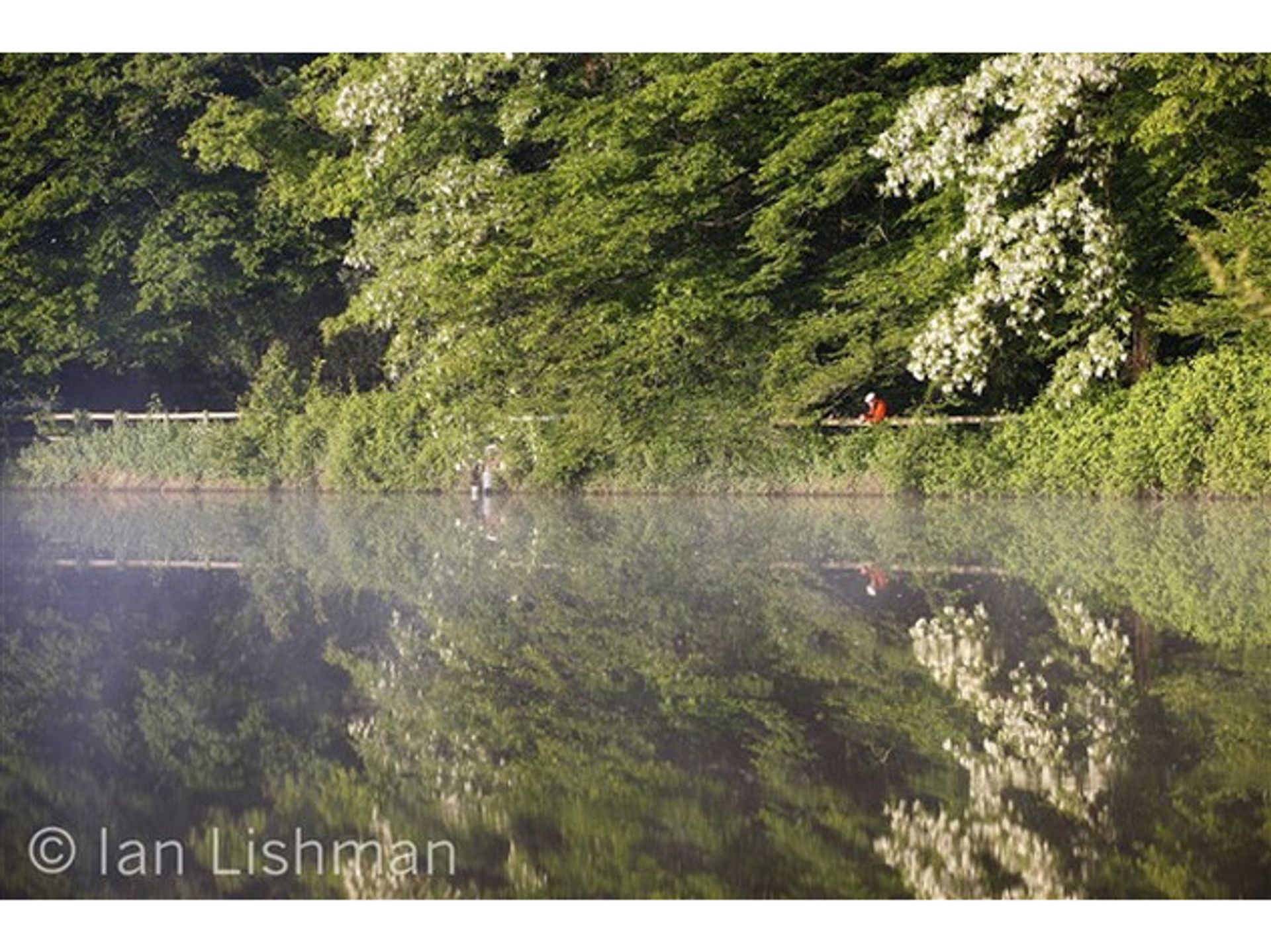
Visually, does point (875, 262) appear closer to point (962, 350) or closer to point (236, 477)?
point (962, 350)

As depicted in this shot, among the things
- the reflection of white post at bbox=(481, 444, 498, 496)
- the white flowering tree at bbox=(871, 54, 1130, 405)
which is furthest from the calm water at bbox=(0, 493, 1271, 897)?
the reflection of white post at bbox=(481, 444, 498, 496)

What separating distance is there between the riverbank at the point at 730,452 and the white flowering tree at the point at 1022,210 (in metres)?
0.97

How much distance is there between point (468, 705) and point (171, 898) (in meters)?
3.82

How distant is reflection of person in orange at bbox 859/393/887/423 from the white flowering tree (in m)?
1.48

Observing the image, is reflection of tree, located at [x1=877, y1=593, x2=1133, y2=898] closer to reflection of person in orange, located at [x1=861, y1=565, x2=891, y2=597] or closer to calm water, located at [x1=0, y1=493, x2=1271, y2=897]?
calm water, located at [x1=0, y1=493, x2=1271, y2=897]

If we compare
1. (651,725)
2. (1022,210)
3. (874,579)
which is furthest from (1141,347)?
(651,725)

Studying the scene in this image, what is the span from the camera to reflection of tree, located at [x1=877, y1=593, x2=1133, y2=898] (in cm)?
Answer: 641

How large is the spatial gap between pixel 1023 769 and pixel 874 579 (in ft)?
25.9

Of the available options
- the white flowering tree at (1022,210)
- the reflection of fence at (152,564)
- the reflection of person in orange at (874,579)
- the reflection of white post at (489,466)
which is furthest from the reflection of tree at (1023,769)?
the reflection of white post at (489,466)

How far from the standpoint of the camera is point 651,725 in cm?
932

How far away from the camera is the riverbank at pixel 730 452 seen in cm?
2516

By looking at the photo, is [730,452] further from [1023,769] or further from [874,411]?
[1023,769]

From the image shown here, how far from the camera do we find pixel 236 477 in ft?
115
